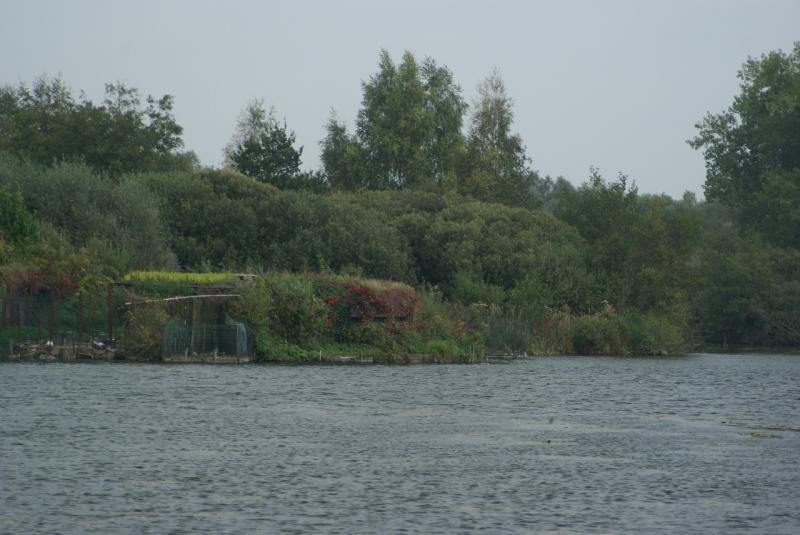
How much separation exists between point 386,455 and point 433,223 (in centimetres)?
5950

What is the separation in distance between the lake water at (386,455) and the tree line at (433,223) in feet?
70.9

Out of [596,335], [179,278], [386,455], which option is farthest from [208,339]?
[386,455]

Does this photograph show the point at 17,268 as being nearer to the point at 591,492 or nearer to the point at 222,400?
the point at 222,400

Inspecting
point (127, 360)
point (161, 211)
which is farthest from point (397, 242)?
point (127, 360)

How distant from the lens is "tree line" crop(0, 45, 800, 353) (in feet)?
232

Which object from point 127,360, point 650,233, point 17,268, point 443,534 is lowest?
point 443,534

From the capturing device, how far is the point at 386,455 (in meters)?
27.0

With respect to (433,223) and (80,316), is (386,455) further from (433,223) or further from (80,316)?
(433,223)

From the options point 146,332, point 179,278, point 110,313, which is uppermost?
point 179,278

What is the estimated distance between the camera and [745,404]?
40.7 m

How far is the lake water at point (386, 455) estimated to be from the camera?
64.2ft

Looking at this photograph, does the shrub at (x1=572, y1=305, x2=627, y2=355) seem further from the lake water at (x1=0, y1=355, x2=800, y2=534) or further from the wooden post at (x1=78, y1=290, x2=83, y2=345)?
the wooden post at (x1=78, y1=290, x2=83, y2=345)

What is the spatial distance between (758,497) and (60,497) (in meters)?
12.1

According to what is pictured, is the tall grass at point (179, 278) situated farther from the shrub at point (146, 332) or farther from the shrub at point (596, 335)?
the shrub at point (596, 335)
